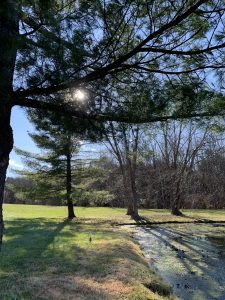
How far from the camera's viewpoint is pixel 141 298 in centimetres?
503

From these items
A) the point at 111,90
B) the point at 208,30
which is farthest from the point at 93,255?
the point at 208,30

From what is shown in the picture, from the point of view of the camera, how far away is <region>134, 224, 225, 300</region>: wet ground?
6.54m

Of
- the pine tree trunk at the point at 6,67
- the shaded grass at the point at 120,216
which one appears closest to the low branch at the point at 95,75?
the pine tree trunk at the point at 6,67

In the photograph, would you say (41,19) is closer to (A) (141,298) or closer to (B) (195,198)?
(A) (141,298)

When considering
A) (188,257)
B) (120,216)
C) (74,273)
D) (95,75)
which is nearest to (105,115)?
(95,75)

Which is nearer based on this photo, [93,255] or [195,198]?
[93,255]

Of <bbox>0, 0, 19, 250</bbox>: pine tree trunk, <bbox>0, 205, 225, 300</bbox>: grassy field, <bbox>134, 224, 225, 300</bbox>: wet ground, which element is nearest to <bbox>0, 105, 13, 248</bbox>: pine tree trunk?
<bbox>0, 0, 19, 250</bbox>: pine tree trunk

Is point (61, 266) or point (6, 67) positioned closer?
point (6, 67)

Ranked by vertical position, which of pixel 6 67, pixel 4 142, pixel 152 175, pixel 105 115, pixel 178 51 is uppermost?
pixel 152 175

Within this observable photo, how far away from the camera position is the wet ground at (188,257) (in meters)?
6.54

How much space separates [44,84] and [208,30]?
1.75 metres

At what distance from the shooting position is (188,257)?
9.48 metres

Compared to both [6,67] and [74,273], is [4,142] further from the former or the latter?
[74,273]

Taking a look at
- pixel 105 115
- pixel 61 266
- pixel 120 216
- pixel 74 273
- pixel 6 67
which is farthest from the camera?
pixel 120 216
